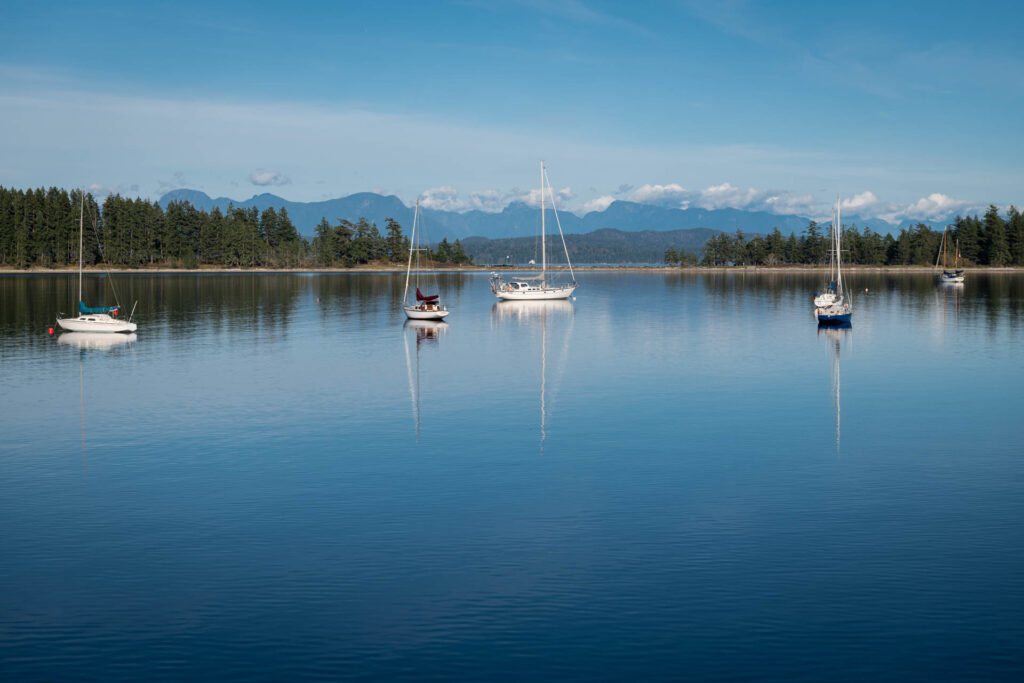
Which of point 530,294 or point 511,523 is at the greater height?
point 530,294

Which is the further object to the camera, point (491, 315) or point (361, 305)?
point (361, 305)

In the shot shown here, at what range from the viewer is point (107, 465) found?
2600 cm

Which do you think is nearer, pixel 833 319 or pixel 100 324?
pixel 100 324

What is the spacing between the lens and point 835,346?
57.8 m

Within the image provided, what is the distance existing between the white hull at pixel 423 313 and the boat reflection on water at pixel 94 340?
958 inches

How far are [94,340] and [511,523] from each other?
5220 cm

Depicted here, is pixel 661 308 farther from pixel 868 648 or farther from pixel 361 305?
pixel 868 648

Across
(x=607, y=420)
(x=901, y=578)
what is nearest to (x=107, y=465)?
(x=607, y=420)

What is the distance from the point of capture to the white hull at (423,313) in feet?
260

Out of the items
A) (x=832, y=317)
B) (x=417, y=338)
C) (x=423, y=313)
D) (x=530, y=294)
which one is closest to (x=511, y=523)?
(x=417, y=338)

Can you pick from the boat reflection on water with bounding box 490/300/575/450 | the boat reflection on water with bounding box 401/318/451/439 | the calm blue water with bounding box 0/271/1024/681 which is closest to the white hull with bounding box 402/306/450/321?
the boat reflection on water with bounding box 401/318/451/439

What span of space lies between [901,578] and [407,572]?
32.1 ft

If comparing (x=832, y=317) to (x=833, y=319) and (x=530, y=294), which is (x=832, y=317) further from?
(x=530, y=294)

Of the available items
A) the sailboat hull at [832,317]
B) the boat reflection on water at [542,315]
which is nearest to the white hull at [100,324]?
the boat reflection on water at [542,315]
